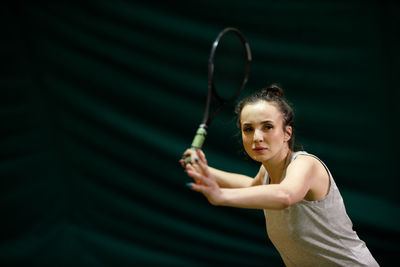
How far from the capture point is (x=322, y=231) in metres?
1.77

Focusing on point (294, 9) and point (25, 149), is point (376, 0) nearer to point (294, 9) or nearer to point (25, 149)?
point (294, 9)

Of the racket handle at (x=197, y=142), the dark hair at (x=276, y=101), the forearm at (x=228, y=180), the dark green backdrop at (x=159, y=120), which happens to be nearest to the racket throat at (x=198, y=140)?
the racket handle at (x=197, y=142)

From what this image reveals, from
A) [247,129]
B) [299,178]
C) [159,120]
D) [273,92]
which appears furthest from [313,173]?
[159,120]

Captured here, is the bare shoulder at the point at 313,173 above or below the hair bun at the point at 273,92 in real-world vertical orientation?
below

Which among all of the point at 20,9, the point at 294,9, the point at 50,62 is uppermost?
the point at 294,9

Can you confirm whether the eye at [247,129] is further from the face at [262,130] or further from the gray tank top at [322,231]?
the gray tank top at [322,231]

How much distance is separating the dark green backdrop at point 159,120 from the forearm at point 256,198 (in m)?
1.52

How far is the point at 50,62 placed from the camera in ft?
9.75

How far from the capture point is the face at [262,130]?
1.67 metres

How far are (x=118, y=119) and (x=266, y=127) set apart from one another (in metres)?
1.47

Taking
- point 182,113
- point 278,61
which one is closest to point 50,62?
point 182,113

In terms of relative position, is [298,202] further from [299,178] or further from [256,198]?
[256,198]

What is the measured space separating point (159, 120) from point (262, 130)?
1346 millimetres

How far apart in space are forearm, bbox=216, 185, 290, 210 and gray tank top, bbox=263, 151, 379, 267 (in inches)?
16.7
